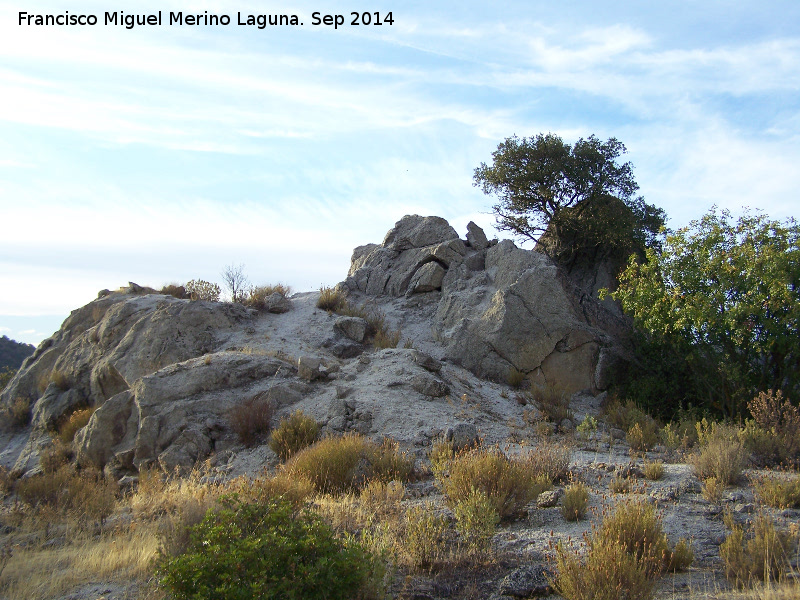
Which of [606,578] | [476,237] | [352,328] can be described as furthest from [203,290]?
[606,578]

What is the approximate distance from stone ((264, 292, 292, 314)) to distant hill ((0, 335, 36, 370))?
30.6 m

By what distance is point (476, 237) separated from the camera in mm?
20438

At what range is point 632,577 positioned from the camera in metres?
4.37

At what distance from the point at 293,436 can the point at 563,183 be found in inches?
587

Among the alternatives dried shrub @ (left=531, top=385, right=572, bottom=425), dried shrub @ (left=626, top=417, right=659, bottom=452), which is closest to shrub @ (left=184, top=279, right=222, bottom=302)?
dried shrub @ (left=531, top=385, right=572, bottom=425)

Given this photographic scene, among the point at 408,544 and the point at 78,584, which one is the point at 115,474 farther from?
the point at 408,544

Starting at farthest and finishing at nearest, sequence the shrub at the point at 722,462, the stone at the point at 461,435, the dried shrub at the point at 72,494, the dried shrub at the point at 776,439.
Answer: the stone at the point at 461,435 < the dried shrub at the point at 776,439 < the dried shrub at the point at 72,494 < the shrub at the point at 722,462

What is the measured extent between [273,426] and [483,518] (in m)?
6.87

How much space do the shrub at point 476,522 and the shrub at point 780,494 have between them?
3.20 m

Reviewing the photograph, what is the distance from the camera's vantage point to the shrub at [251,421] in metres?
11.6

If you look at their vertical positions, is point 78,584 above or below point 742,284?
below

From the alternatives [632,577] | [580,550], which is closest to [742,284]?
Result: [580,550]

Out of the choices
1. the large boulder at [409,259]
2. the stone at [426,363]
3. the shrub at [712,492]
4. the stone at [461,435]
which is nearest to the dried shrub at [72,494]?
the stone at [461,435]

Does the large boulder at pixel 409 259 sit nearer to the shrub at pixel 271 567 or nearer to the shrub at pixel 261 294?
the shrub at pixel 261 294
